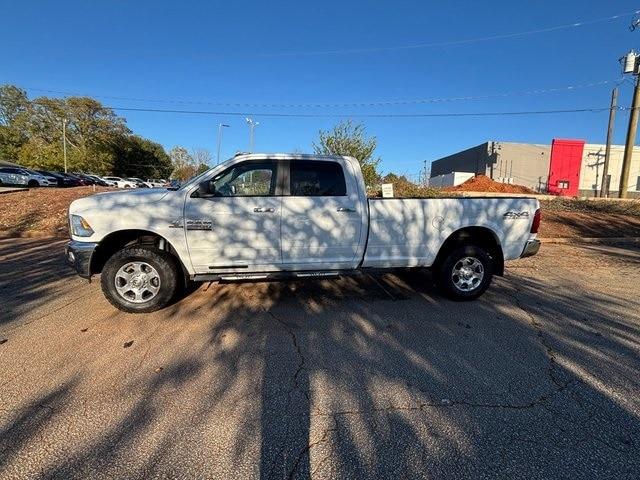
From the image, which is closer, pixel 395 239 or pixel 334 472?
pixel 334 472

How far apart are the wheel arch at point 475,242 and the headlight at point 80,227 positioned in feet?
14.7

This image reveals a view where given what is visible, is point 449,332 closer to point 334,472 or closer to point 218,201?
point 334,472

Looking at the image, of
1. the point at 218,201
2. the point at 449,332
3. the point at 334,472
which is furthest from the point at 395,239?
the point at 334,472

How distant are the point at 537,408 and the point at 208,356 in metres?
2.85

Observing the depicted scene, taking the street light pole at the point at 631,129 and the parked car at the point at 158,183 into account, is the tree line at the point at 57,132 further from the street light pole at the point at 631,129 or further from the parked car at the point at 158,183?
the street light pole at the point at 631,129

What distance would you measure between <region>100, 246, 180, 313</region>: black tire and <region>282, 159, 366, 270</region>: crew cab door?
1423 mm

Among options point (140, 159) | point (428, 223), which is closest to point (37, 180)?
point (428, 223)

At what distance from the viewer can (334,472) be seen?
2299mm

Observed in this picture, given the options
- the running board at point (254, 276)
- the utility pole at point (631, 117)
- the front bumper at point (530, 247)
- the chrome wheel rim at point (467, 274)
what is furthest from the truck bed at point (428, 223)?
the utility pole at point (631, 117)

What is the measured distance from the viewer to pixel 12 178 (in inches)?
1294

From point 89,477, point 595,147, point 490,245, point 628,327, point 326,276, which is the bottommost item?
point 89,477

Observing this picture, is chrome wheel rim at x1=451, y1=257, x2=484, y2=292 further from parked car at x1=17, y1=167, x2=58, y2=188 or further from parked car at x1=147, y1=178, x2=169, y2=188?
parked car at x1=17, y1=167, x2=58, y2=188

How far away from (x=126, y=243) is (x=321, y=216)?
2531 mm

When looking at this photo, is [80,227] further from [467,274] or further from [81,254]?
[467,274]
